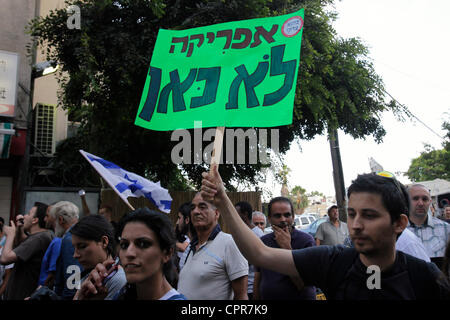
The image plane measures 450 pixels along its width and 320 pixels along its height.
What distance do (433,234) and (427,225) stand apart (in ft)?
0.32

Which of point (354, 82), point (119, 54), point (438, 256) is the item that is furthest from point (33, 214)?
point (354, 82)

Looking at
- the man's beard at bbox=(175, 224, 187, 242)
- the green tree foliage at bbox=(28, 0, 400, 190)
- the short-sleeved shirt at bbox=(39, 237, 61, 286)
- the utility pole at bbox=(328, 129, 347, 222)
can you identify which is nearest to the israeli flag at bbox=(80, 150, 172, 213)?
the man's beard at bbox=(175, 224, 187, 242)

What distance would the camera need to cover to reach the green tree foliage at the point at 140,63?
8.08 m

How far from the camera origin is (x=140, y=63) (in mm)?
8062

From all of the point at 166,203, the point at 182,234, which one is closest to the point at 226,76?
the point at 182,234

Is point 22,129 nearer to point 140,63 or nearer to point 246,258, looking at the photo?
point 140,63

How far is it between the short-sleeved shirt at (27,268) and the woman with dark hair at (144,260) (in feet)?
7.52

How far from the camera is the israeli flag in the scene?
17.2 feet

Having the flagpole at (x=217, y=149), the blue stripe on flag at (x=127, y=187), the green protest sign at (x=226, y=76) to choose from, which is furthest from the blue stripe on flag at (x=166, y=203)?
the flagpole at (x=217, y=149)

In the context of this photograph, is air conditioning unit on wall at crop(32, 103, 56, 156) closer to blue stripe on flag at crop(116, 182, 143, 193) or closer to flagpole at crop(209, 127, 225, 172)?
blue stripe on flag at crop(116, 182, 143, 193)
